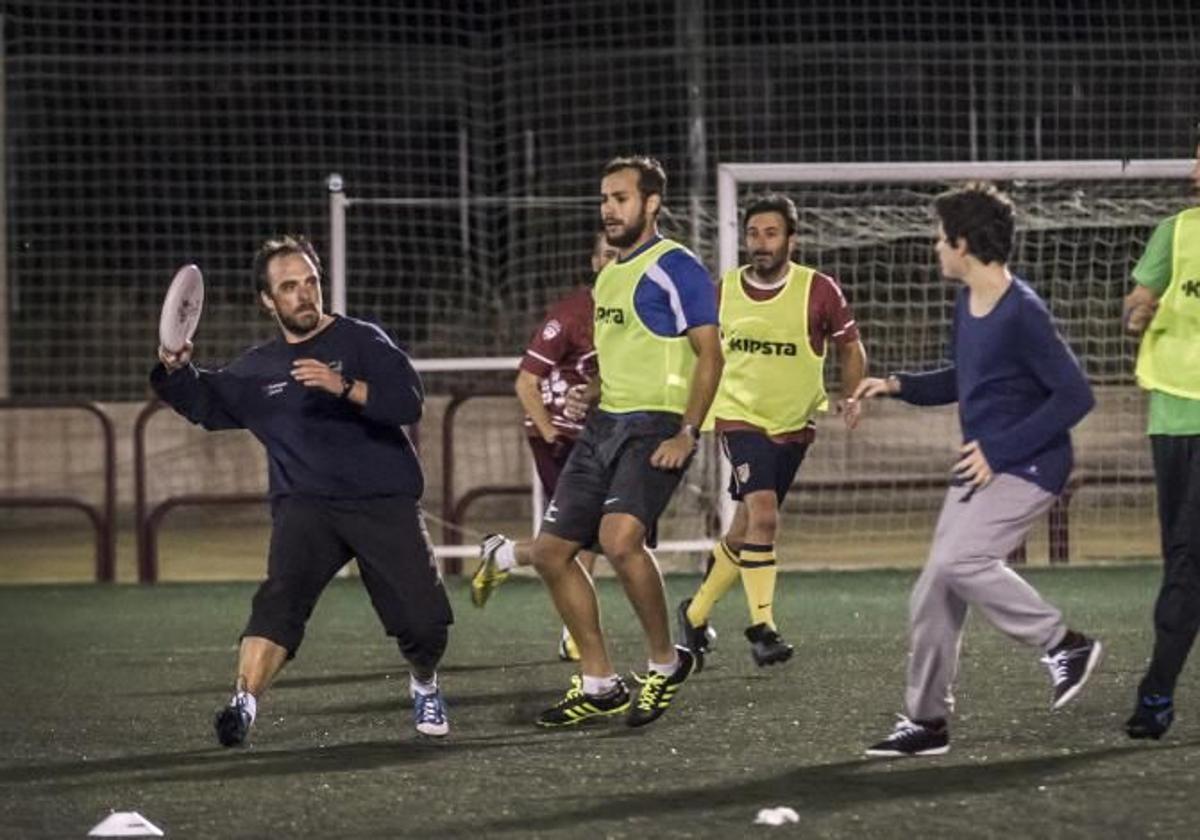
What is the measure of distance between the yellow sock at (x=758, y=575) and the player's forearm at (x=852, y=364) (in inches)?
29.7

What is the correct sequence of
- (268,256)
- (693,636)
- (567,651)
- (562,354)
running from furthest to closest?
(567,651) → (562,354) → (693,636) → (268,256)

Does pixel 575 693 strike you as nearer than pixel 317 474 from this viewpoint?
No

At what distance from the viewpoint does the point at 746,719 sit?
27.1 feet

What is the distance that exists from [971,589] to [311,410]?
7.28 ft

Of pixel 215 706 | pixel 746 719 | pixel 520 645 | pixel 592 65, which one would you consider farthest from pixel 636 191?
pixel 592 65

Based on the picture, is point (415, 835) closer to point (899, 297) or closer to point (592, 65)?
point (899, 297)

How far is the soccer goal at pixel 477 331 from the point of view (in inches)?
582

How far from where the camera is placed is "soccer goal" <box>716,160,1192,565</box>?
1366 centimetres

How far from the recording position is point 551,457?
10.5 m

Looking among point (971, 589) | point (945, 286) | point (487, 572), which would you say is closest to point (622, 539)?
point (971, 589)

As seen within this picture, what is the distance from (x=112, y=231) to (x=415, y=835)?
25709 mm

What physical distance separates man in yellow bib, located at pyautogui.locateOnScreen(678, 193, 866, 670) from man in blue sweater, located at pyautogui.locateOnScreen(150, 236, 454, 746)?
2136mm

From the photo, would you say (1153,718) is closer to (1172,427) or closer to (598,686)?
(1172,427)

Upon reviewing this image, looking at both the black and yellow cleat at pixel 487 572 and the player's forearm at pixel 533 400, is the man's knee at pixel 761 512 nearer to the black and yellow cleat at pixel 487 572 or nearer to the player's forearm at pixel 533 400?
the player's forearm at pixel 533 400
